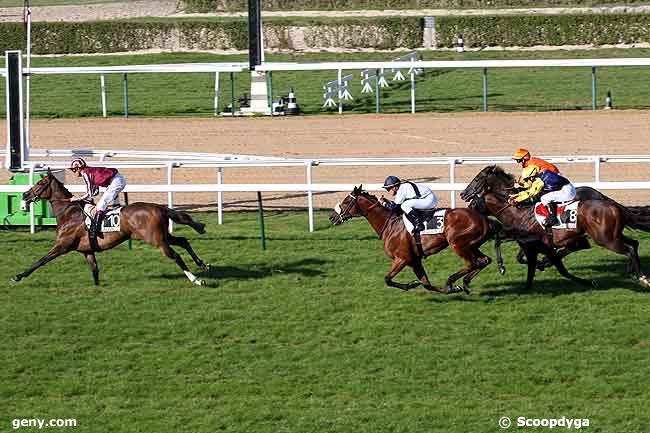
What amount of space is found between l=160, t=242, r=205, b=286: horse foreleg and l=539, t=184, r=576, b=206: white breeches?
3234mm

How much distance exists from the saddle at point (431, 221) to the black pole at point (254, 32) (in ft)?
35.6

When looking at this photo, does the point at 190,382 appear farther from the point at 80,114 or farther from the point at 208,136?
the point at 80,114

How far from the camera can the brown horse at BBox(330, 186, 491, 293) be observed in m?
12.0

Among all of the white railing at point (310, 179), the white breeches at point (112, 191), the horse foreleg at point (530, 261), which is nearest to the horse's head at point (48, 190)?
the white breeches at point (112, 191)

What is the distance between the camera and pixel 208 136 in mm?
21547

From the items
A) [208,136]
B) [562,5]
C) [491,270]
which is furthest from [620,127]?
[562,5]

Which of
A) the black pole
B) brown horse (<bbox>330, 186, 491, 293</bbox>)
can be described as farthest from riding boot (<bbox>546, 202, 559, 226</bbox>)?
the black pole

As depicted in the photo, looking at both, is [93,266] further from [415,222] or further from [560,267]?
[560,267]

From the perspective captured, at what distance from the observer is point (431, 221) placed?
474 inches

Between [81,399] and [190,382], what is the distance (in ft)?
2.64

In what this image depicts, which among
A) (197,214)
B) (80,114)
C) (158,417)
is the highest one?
(80,114)

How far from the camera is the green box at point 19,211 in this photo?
51.7 feet

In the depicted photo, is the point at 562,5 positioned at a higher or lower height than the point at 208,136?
higher

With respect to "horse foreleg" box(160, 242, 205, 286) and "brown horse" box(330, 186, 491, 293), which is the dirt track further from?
"brown horse" box(330, 186, 491, 293)
